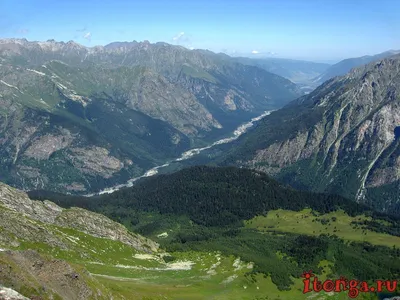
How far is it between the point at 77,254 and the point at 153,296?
66152mm

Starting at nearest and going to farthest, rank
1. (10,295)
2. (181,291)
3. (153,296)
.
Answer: (10,295) → (153,296) → (181,291)

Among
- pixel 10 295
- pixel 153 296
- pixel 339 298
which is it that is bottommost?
pixel 339 298

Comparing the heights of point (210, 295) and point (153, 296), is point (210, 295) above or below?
below

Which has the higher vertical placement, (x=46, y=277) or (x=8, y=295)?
(x=8, y=295)

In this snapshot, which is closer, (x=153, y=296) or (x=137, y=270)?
(x=153, y=296)

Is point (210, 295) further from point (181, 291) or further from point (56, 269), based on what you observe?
point (56, 269)

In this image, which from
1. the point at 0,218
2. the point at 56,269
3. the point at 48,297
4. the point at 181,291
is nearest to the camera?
the point at 48,297

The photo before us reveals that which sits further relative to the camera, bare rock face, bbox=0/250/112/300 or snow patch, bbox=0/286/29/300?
bare rock face, bbox=0/250/112/300

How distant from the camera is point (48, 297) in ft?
278

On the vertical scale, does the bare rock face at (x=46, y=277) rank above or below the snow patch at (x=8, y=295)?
below

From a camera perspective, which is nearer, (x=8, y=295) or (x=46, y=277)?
(x=8, y=295)

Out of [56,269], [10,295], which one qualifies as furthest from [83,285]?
[10,295]

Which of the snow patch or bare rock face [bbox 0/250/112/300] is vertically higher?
the snow patch

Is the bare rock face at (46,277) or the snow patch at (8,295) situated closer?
the snow patch at (8,295)
